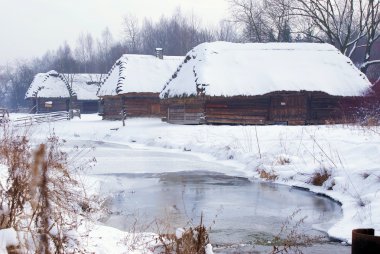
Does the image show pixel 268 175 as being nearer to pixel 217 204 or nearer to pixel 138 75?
pixel 217 204

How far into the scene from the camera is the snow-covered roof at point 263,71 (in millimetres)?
27906

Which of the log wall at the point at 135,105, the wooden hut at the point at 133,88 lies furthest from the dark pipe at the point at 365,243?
the log wall at the point at 135,105

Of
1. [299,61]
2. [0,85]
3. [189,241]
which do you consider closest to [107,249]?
[189,241]

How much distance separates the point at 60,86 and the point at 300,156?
49377 mm

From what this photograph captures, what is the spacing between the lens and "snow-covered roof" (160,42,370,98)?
27906 millimetres

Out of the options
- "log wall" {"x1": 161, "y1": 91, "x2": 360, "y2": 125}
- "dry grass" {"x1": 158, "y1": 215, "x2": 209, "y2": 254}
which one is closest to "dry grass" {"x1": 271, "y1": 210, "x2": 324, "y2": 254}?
"dry grass" {"x1": 158, "y1": 215, "x2": 209, "y2": 254}

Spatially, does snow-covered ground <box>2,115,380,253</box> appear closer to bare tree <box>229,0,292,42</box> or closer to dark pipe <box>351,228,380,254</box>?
dark pipe <box>351,228,380,254</box>

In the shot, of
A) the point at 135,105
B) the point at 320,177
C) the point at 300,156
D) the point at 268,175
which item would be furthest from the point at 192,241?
the point at 135,105

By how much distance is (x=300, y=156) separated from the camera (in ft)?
48.1

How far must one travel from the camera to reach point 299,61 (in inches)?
1224

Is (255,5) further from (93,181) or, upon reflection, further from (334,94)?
(93,181)

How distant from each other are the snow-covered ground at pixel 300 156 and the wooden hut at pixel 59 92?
1314 inches

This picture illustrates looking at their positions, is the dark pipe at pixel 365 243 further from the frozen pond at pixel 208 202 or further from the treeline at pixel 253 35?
the treeline at pixel 253 35

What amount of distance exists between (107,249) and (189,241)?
4.51 feet
